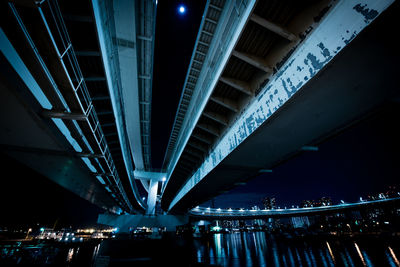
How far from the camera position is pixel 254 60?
458cm

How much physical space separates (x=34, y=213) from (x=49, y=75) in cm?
2134

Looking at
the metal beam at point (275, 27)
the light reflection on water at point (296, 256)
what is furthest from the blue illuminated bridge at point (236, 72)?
the light reflection on water at point (296, 256)

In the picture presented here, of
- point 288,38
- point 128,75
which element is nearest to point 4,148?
point 128,75

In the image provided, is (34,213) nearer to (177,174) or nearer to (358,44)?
(177,174)

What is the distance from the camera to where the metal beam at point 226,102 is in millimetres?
6148

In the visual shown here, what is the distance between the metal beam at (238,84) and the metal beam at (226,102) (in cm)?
88

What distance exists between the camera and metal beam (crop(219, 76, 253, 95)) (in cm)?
532

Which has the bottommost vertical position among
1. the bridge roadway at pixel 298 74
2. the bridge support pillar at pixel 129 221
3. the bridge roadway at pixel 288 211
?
the bridge support pillar at pixel 129 221

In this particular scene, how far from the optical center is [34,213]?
16.9 m

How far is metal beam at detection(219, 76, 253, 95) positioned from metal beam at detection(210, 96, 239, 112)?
878 millimetres

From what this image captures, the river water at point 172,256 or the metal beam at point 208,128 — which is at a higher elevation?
the metal beam at point 208,128

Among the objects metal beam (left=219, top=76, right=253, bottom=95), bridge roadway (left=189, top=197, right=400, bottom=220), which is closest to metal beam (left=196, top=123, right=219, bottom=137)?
metal beam (left=219, top=76, right=253, bottom=95)

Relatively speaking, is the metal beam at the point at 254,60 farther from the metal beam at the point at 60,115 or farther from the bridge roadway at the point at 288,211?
the bridge roadway at the point at 288,211

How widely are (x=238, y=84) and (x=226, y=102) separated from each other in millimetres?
991
